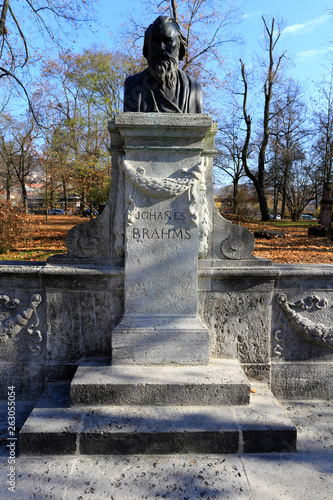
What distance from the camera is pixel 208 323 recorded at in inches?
136

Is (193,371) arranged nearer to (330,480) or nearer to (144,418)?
(144,418)

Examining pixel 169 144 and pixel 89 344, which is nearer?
pixel 169 144

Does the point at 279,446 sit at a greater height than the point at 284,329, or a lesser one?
lesser

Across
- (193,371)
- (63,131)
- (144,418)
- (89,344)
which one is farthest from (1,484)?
(63,131)

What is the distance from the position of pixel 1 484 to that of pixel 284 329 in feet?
8.69

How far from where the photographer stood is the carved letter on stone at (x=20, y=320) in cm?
344

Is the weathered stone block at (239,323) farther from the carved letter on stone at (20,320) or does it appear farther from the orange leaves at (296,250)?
the orange leaves at (296,250)

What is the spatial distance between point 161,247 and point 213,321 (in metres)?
0.89

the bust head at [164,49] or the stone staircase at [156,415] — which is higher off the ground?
the bust head at [164,49]

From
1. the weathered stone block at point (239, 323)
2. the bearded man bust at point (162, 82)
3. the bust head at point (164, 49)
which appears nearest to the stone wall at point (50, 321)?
the weathered stone block at point (239, 323)

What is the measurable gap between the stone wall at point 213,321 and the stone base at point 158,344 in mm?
283

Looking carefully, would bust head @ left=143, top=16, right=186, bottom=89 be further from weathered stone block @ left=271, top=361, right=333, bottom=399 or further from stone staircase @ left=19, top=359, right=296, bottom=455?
weathered stone block @ left=271, top=361, right=333, bottom=399

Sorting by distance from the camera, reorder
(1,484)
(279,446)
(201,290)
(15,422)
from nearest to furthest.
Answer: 1. (1,484)
2. (279,446)
3. (15,422)
4. (201,290)

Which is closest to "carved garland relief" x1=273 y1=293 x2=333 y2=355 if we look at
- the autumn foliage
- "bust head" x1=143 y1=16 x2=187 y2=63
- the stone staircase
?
the stone staircase
